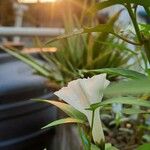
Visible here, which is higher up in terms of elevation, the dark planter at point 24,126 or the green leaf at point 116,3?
the green leaf at point 116,3

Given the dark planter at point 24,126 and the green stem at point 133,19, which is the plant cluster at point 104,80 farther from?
the dark planter at point 24,126

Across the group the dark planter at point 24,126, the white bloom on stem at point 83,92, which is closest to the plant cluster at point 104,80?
the white bloom on stem at point 83,92

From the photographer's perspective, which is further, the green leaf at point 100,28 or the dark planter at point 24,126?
the dark planter at point 24,126

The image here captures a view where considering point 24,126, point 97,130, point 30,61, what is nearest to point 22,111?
point 24,126

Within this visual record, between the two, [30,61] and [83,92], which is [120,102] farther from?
[30,61]

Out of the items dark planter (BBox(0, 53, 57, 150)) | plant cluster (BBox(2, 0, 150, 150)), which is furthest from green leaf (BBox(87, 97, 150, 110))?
dark planter (BBox(0, 53, 57, 150))

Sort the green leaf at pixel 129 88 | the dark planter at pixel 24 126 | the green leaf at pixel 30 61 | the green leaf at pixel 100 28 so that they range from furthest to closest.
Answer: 1. the green leaf at pixel 30 61
2. the dark planter at pixel 24 126
3. the green leaf at pixel 100 28
4. the green leaf at pixel 129 88

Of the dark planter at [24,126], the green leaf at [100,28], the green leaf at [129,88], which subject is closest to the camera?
the green leaf at [129,88]
